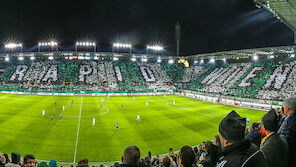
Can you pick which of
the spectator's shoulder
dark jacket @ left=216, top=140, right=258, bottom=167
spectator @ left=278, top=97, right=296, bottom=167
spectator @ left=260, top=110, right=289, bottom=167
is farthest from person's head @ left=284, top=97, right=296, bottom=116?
the spectator's shoulder

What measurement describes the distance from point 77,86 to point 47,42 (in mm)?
22502

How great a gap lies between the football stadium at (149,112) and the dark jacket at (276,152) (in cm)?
2

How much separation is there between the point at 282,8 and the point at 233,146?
2451 cm

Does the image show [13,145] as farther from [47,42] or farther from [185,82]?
[185,82]

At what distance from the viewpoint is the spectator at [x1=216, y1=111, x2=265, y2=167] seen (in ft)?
8.77

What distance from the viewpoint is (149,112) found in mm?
34344

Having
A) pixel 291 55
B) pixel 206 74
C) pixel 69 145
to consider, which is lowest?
pixel 69 145

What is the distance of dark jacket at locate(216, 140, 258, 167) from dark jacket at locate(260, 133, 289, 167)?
3.05ft

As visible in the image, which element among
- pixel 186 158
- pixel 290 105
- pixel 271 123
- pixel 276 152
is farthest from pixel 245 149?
pixel 290 105

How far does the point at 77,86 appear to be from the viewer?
64312 mm

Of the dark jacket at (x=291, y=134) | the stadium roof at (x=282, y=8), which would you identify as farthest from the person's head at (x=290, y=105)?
the stadium roof at (x=282, y=8)

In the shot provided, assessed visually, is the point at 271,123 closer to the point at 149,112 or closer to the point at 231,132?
the point at 231,132

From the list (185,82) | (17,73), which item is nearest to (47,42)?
(17,73)

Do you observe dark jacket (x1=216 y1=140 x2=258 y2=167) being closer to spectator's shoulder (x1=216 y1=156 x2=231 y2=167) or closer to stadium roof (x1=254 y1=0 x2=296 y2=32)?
spectator's shoulder (x1=216 y1=156 x2=231 y2=167)
